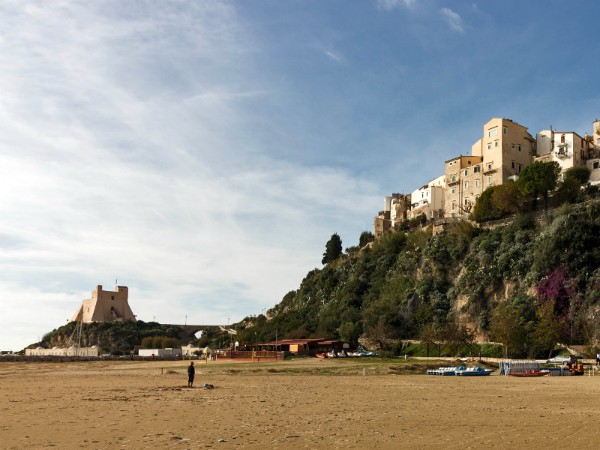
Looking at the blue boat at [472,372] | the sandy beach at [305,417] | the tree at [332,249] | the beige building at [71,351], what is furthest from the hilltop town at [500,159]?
the beige building at [71,351]

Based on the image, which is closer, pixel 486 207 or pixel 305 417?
pixel 305 417

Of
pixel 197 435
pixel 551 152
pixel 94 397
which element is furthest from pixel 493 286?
pixel 197 435

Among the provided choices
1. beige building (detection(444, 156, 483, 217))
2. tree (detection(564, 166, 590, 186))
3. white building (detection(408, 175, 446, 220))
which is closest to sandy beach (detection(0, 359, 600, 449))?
tree (detection(564, 166, 590, 186))

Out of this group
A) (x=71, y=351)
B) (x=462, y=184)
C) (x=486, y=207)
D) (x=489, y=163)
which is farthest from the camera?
(x=71, y=351)

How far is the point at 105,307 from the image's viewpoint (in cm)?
13988

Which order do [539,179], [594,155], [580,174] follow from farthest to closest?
1. [594,155]
2. [580,174]
3. [539,179]

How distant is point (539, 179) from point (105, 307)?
354 feet

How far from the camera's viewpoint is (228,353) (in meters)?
77.2

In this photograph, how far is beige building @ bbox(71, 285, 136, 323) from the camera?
138 m

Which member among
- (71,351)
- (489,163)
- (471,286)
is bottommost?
Answer: (71,351)

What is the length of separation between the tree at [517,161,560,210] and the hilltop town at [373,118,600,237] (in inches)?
238

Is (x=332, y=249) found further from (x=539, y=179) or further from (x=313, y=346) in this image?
(x=539, y=179)

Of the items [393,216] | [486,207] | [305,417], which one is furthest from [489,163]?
[305,417]

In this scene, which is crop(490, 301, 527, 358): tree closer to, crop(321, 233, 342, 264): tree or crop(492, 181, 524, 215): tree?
crop(492, 181, 524, 215): tree
